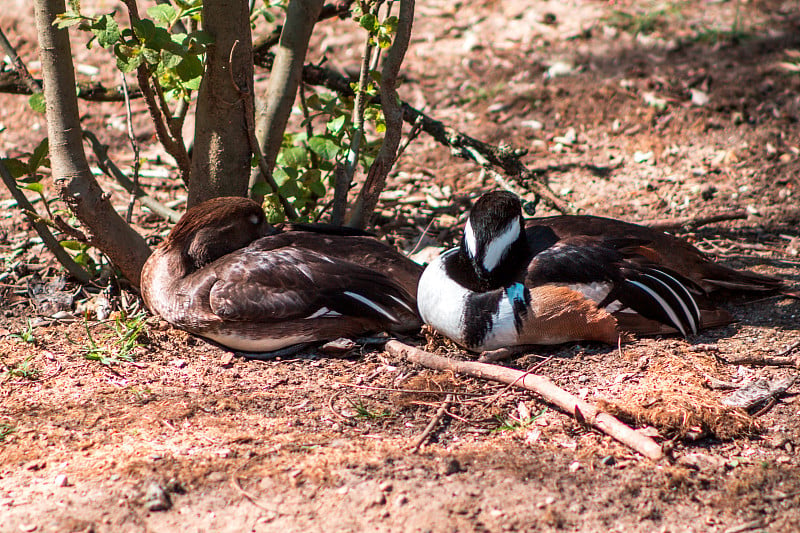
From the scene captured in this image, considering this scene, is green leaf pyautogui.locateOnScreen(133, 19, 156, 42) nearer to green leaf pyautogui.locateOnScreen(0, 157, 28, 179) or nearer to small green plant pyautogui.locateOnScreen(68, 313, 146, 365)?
green leaf pyautogui.locateOnScreen(0, 157, 28, 179)

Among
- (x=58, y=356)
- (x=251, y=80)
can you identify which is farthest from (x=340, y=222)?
(x=58, y=356)

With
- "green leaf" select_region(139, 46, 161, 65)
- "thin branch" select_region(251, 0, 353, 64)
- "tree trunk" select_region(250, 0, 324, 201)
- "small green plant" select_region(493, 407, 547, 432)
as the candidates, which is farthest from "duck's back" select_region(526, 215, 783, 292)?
"green leaf" select_region(139, 46, 161, 65)

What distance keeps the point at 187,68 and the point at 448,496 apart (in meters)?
2.66

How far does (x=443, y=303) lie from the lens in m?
4.71

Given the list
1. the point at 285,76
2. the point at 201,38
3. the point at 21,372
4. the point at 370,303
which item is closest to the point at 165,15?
the point at 201,38

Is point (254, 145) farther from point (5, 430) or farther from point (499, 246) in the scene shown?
point (5, 430)

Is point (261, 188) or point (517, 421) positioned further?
point (261, 188)

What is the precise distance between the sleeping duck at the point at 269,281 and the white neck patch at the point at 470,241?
1.59ft

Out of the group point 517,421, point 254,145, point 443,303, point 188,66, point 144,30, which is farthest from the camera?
point 254,145

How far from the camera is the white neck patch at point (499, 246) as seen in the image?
462 cm

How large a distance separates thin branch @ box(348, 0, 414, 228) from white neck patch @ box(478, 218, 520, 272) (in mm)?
1201

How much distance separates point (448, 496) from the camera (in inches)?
132

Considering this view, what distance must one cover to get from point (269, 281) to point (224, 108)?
1122mm

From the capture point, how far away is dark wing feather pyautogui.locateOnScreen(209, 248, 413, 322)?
472 centimetres
